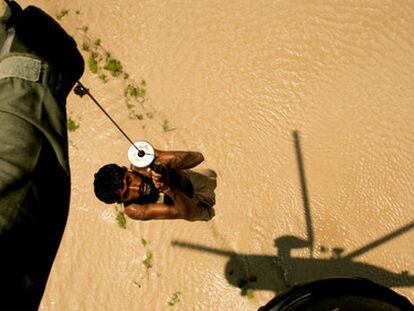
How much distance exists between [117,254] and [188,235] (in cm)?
96

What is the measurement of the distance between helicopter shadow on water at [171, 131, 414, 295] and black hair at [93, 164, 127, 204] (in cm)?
212

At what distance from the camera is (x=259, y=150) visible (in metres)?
4.96

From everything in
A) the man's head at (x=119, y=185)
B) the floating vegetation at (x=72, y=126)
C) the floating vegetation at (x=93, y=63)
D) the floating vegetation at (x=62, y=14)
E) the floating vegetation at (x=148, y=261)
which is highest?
the man's head at (x=119, y=185)

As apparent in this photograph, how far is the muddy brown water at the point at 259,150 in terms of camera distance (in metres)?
4.48

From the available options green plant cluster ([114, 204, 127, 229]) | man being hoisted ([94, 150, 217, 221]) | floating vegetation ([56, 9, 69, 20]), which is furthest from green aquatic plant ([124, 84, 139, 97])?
man being hoisted ([94, 150, 217, 221])

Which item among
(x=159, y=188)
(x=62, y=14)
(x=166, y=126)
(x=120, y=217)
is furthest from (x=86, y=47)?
(x=159, y=188)

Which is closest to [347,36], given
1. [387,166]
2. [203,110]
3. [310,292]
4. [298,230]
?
[387,166]

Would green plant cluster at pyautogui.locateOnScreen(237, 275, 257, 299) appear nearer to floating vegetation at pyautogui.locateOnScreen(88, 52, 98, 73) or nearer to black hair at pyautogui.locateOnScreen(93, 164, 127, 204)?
black hair at pyautogui.locateOnScreen(93, 164, 127, 204)

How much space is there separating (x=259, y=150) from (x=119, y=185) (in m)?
2.44

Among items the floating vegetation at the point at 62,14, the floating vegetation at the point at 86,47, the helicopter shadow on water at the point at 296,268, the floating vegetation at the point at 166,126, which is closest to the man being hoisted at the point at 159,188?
the helicopter shadow on water at the point at 296,268

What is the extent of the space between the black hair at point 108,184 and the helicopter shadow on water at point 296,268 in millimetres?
2116

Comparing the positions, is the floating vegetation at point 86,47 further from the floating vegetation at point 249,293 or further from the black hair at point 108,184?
the floating vegetation at point 249,293

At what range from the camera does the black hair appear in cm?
294

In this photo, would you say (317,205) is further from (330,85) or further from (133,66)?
(133,66)
